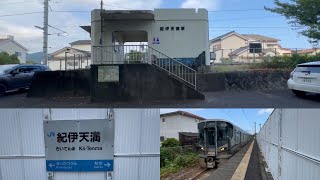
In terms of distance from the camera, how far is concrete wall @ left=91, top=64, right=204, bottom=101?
247 inches

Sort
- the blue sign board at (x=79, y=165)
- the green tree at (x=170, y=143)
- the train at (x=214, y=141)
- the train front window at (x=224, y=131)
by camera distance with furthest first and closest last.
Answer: the train front window at (x=224, y=131), the train at (x=214, y=141), the blue sign board at (x=79, y=165), the green tree at (x=170, y=143)

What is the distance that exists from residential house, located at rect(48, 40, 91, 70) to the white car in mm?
3452

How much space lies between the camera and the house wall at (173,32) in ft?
17.7

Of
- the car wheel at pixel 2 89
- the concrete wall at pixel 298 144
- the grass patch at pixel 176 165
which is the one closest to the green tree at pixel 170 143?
the grass patch at pixel 176 165

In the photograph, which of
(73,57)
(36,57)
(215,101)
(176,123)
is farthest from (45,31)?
(215,101)

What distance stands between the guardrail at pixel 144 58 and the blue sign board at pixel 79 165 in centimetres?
190

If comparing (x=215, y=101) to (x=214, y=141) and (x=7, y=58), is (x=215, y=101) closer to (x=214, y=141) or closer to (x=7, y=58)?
(x=214, y=141)

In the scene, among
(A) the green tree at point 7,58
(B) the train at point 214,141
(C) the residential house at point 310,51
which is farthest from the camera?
(B) the train at point 214,141

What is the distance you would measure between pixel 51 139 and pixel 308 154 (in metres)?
3.34

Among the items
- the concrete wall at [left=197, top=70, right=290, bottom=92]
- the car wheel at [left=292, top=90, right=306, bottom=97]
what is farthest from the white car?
A: the concrete wall at [left=197, top=70, right=290, bottom=92]

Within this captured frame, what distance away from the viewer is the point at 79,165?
4.83 metres

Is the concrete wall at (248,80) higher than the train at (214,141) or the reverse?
higher

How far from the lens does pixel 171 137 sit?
480 cm

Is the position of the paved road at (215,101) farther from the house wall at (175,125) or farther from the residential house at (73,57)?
the house wall at (175,125)
